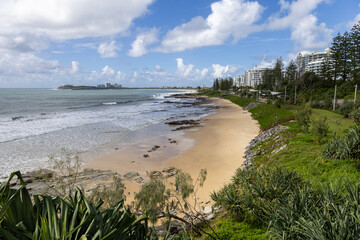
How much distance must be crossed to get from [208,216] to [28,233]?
5709mm

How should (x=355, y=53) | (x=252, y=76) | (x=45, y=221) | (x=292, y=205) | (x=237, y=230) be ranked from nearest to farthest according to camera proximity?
1. (x=45, y=221)
2. (x=292, y=205)
3. (x=237, y=230)
4. (x=355, y=53)
5. (x=252, y=76)

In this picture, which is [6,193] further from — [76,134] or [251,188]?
[76,134]

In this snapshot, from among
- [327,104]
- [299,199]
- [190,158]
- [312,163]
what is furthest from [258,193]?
[327,104]

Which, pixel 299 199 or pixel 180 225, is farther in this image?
pixel 180 225

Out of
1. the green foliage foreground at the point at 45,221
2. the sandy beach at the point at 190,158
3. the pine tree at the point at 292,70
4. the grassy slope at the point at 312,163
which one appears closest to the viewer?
the green foliage foreground at the point at 45,221

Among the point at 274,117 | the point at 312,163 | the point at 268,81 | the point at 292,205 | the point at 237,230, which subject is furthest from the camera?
the point at 268,81

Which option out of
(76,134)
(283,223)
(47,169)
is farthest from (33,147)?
(283,223)

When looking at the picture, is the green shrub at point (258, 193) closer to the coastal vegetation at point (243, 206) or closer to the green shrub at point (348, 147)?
the coastal vegetation at point (243, 206)

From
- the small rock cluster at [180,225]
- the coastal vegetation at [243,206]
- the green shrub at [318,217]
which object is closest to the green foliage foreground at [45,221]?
the coastal vegetation at [243,206]

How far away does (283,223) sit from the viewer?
4312 mm

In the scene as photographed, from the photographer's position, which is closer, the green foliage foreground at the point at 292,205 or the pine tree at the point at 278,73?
the green foliage foreground at the point at 292,205

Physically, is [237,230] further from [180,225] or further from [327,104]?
[327,104]

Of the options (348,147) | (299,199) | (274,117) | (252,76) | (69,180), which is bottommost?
(69,180)

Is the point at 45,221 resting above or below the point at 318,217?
above
